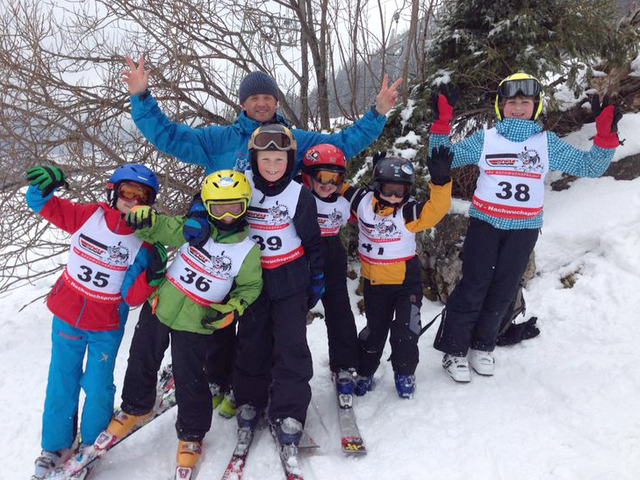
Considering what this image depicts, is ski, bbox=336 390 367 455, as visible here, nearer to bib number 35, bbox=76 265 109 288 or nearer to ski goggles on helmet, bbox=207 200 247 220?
ski goggles on helmet, bbox=207 200 247 220

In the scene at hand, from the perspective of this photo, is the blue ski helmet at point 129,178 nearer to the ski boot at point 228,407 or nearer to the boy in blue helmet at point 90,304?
the boy in blue helmet at point 90,304

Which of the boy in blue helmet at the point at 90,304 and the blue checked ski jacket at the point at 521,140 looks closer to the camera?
the boy in blue helmet at the point at 90,304

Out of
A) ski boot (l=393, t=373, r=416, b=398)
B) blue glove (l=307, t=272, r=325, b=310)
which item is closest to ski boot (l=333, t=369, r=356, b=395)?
ski boot (l=393, t=373, r=416, b=398)

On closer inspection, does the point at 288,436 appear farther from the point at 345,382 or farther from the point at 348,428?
the point at 345,382

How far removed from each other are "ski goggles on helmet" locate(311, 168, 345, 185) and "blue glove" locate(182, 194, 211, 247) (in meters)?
0.86

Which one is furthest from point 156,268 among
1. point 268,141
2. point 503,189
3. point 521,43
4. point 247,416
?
point 521,43

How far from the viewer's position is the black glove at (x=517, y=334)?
142 inches

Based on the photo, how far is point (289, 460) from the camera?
253 centimetres

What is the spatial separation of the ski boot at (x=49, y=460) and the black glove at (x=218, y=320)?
4.51ft

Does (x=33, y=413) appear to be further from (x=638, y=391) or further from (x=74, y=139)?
(x=638, y=391)

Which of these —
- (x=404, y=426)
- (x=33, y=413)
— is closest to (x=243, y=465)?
(x=404, y=426)

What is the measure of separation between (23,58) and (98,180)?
4.73 ft

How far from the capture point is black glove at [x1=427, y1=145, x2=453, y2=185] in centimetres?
277

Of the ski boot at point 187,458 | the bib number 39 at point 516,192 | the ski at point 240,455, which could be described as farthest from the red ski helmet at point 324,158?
the ski boot at point 187,458
